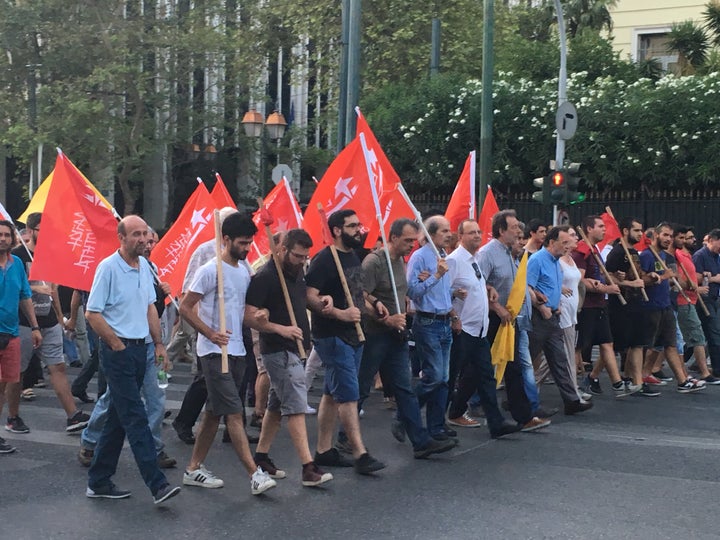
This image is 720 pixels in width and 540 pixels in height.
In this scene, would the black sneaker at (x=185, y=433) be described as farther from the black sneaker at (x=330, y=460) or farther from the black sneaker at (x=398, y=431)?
the black sneaker at (x=398, y=431)

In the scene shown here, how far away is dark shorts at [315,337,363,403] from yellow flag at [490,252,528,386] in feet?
5.94

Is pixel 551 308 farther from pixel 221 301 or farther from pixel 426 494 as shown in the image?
pixel 221 301

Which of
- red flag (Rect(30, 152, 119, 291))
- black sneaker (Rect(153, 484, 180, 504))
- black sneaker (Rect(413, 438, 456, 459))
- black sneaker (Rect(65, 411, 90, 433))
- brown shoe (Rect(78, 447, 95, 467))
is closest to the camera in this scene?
black sneaker (Rect(153, 484, 180, 504))

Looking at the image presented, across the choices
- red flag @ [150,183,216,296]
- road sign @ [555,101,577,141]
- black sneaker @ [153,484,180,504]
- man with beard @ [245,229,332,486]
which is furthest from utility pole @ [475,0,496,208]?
black sneaker @ [153,484,180,504]

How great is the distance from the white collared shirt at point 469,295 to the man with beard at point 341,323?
1.37 metres

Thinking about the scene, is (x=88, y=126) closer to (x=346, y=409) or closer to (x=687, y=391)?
(x=687, y=391)

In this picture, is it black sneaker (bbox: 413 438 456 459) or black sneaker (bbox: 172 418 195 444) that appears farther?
black sneaker (bbox: 172 418 195 444)

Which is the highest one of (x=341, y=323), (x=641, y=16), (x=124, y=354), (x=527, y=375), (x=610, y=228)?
(x=641, y=16)

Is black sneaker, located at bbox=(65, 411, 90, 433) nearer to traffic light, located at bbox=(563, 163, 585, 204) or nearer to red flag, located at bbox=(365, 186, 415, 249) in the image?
red flag, located at bbox=(365, 186, 415, 249)

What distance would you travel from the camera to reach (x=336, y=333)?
7570mm

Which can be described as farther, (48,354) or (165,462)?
(48,354)

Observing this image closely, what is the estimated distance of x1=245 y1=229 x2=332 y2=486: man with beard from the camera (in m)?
7.07

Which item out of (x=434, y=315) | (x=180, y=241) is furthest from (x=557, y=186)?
(x=434, y=315)

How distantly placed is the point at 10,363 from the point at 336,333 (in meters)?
2.60
